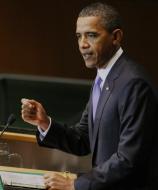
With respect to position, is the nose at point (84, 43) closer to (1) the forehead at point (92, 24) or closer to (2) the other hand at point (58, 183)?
(1) the forehead at point (92, 24)

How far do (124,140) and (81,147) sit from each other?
0.32 m

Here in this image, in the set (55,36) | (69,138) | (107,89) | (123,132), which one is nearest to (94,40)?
(107,89)

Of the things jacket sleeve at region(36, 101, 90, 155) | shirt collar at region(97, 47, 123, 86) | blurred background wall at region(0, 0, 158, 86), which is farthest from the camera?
blurred background wall at region(0, 0, 158, 86)

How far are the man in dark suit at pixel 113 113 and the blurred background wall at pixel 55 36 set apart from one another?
1.37 m

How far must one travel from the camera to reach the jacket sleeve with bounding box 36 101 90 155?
1.41m

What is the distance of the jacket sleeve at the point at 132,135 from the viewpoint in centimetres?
113

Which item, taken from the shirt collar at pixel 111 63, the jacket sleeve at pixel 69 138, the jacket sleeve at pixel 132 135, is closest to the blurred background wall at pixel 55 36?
the jacket sleeve at pixel 69 138

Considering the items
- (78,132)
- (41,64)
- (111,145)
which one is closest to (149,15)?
(41,64)

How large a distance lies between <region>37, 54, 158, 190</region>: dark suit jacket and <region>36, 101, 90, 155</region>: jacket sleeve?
0.14 m

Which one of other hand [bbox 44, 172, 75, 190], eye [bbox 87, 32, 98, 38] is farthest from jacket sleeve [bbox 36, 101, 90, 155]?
eye [bbox 87, 32, 98, 38]

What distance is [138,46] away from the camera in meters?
2.64

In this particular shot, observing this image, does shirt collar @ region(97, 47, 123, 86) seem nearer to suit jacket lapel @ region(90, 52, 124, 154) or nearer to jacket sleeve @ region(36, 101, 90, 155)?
suit jacket lapel @ region(90, 52, 124, 154)

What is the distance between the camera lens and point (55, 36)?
2.71 m

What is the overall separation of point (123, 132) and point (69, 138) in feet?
1.00
